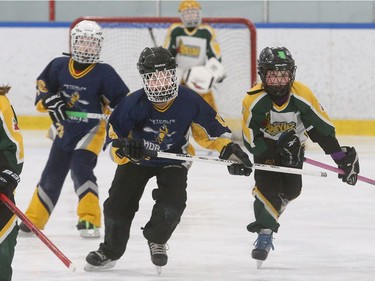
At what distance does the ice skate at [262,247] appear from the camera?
13.9 feet

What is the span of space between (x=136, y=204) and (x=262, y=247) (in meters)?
0.51

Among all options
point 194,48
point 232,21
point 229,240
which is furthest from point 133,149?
point 232,21

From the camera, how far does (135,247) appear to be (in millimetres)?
4695

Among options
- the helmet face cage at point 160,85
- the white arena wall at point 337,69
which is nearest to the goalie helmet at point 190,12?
the white arena wall at point 337,69

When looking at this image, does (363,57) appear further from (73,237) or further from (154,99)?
(154,99)

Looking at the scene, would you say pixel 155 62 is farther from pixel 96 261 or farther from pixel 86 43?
pixel 86 43

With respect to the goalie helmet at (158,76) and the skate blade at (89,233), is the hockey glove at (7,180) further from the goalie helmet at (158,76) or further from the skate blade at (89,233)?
the skate blade at (89,233)

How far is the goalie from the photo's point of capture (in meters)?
8.13

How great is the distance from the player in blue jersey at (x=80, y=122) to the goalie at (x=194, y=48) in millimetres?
3086

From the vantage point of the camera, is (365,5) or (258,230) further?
(365,5)

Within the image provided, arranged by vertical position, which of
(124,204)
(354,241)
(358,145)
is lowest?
(358,145)

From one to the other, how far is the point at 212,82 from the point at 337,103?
1215 mm

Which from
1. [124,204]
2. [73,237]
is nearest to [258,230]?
[124,204]

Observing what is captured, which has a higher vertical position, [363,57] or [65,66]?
[65,66]
